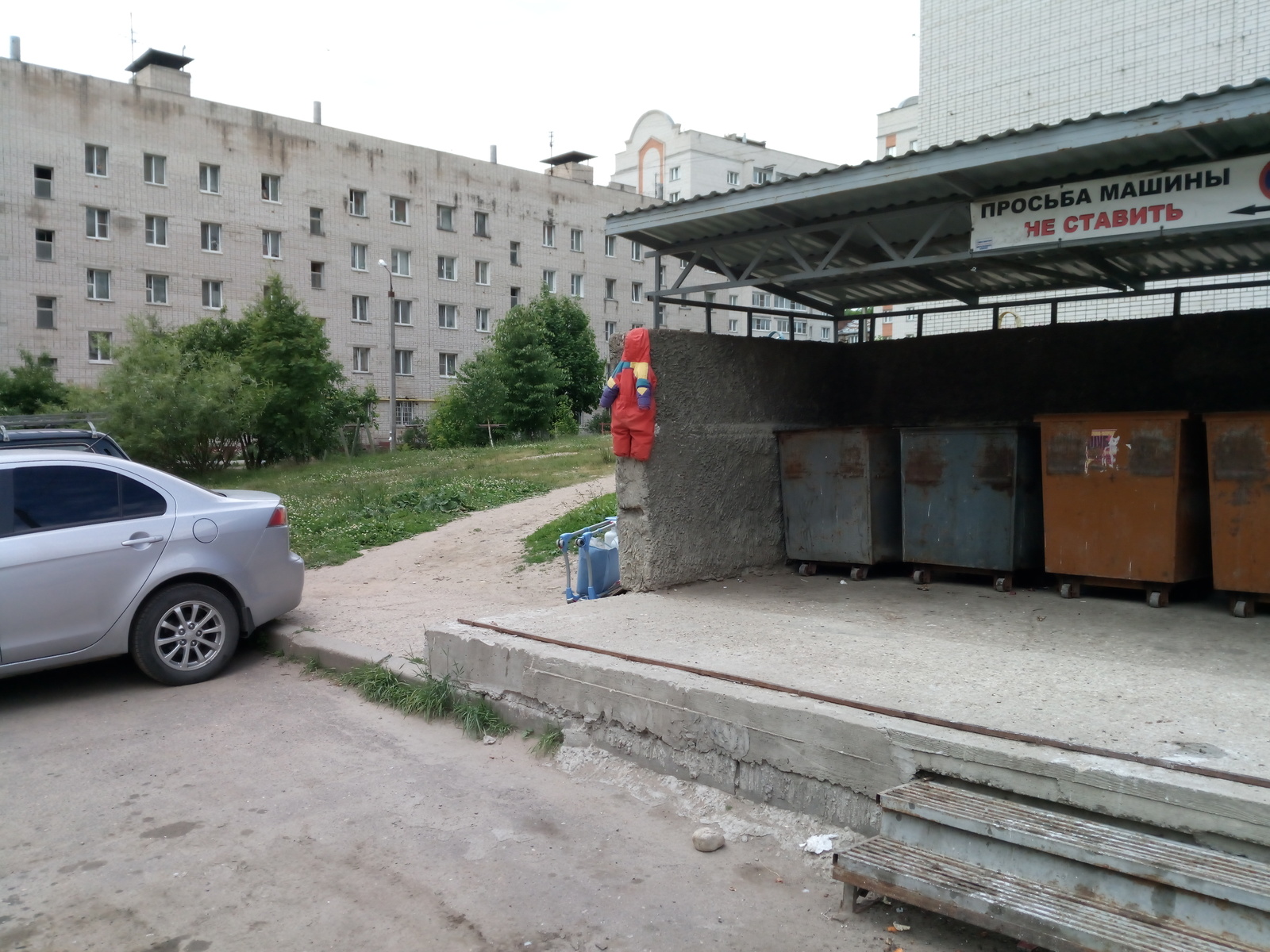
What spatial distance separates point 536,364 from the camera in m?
43.2

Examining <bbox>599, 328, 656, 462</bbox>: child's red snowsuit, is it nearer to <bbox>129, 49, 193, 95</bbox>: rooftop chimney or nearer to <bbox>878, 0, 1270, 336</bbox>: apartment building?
<bbox>878, 0, 1270, 336</bbox>: apartment building

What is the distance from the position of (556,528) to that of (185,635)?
605cm

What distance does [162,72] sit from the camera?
43.6 metres

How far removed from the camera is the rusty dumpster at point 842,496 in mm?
8297

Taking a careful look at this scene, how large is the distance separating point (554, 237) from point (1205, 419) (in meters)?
51.7

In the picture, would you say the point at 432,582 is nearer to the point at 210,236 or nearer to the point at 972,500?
the point at 972,500

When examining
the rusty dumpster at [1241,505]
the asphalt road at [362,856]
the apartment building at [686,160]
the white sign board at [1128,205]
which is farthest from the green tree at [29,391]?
the apartment building at [686,160]

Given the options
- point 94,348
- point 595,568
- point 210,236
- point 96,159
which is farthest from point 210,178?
point 595,568

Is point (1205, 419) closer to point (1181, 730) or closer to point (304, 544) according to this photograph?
point (1181, 730)

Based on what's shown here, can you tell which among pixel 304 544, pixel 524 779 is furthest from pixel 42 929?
pixel 304 544

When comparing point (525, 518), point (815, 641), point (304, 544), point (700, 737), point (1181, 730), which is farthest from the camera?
point (525, 518)

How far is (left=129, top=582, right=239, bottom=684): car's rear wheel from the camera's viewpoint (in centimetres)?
686

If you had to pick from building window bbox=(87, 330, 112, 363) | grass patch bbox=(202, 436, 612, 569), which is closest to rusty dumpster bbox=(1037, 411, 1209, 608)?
grass patch bbox=(202, 436, 612, 569)

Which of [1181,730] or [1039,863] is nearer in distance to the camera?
[1039,863]
